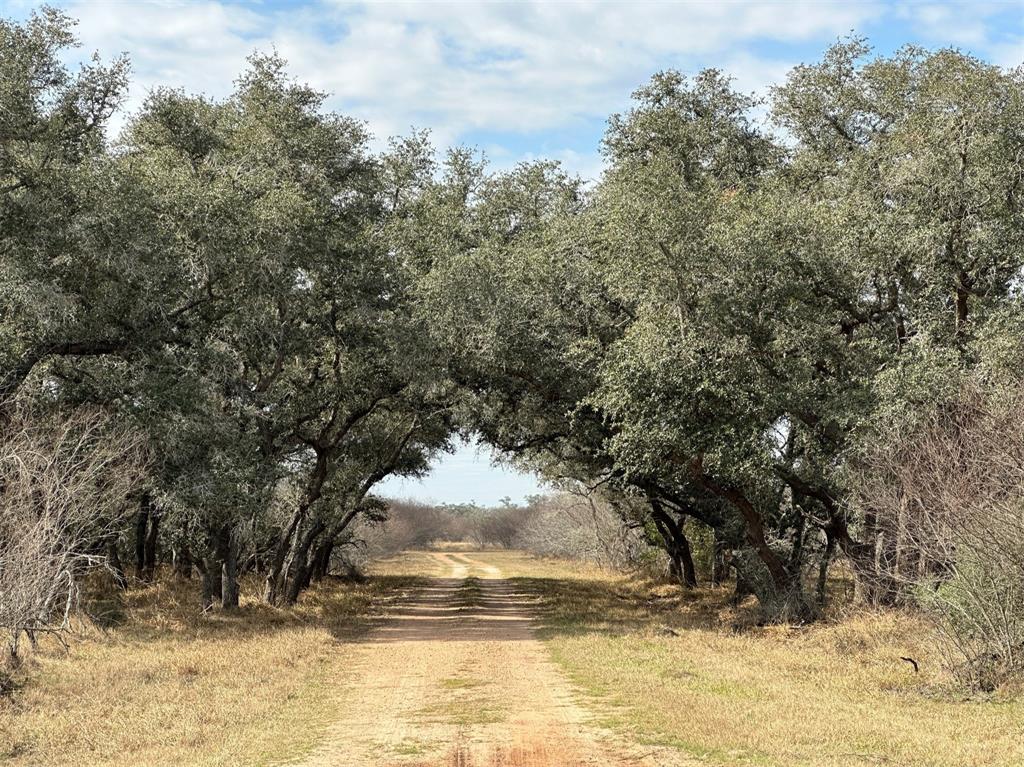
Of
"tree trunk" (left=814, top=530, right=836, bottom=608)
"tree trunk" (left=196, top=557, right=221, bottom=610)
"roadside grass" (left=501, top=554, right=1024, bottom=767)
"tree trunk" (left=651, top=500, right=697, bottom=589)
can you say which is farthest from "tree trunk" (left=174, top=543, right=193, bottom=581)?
"tree trunk" (left=814, top=530, right=836, bottom=608)

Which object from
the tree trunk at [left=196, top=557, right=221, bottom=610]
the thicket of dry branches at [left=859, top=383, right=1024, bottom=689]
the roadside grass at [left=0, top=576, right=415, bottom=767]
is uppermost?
the thicket of dry branches at [left=859, top=383, right=1024, bottom=689]

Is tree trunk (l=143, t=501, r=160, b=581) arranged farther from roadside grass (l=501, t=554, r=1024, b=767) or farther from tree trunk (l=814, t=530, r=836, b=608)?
tree trunk (l=814, t=530, r=836, b=608)

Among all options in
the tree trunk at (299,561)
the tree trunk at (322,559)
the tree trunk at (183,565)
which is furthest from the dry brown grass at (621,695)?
the tree trunk at (183,565)

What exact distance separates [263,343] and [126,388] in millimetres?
4259

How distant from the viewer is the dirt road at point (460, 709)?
9469 millimetres

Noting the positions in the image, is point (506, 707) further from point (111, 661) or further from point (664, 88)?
point (664, 88)

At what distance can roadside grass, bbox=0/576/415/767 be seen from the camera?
10047mm

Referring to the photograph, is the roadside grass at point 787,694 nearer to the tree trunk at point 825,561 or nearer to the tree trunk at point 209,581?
the tree trunk at point 825,561

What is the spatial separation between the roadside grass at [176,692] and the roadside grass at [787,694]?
389 centimetres

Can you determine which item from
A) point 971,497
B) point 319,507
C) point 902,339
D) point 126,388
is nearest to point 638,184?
point 902,339

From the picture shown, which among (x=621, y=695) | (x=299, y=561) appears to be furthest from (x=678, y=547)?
(x=621, y=695)

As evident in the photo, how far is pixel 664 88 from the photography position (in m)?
25.5

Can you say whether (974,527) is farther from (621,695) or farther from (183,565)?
(183,565)

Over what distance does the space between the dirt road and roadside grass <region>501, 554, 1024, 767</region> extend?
60 centimetres
